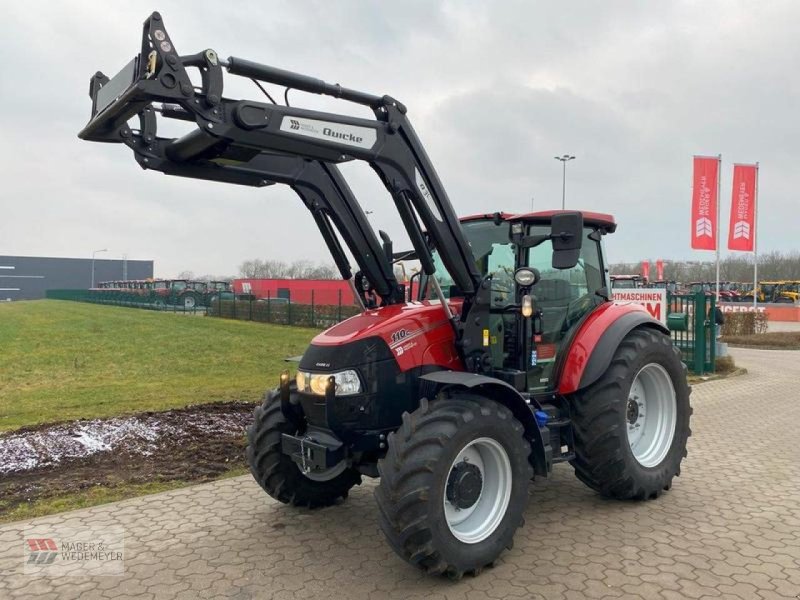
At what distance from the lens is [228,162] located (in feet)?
13.0

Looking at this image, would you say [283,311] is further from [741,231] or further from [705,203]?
[741,231]

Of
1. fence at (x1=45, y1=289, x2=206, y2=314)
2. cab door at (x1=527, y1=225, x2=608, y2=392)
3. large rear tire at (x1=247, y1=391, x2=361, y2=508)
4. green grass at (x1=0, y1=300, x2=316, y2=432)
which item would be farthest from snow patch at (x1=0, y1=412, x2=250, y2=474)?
fence at (x1=45, y1=289, x2=206, y2=314)

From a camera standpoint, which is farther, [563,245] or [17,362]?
[17,362]

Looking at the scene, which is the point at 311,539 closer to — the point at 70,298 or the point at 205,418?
the point at 205,418

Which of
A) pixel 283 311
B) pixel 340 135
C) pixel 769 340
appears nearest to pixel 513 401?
pixel 340 135

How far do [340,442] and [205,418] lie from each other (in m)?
4.36

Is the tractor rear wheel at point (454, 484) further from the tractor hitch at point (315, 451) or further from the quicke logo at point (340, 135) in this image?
the quicke logo at point (340, 135)

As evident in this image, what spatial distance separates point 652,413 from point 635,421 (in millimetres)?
229

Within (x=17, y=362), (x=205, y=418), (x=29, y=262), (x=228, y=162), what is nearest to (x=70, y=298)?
(x=29, y=262)

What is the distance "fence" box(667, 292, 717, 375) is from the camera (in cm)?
1264

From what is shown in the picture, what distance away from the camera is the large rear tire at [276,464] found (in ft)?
15.2

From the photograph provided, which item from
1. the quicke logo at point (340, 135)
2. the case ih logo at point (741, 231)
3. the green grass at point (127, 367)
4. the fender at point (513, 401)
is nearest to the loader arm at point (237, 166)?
the quicke logo at point (340, 135)

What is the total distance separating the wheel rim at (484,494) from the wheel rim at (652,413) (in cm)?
188

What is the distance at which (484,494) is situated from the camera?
13.3 feet
